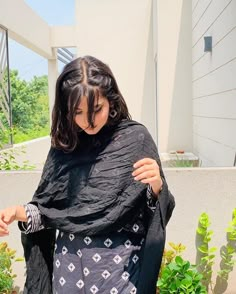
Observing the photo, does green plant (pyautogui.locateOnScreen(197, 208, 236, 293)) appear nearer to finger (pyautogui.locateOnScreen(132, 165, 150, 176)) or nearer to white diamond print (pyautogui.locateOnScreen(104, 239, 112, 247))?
white diamond print (pyautogui.locateOnScreen(104, 239, 112, 247))

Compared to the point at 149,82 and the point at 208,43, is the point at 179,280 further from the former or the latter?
the point at 149,82

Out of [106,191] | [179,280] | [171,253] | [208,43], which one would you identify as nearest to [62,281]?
[106,191]

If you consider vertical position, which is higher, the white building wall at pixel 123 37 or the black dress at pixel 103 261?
the white building wall at pixel 123 37

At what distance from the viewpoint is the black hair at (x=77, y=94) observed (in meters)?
0.99

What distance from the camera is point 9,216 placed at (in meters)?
1.07

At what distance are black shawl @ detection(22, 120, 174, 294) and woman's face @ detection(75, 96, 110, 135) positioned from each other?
0.26 feet

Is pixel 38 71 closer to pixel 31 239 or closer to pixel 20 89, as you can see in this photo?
pixel 20 89

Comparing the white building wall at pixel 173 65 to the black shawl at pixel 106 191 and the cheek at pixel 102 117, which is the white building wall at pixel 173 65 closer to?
the black shawl at pixel 106 191

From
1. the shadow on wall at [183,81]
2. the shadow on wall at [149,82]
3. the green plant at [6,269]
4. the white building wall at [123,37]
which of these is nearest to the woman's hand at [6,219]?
the green plant at [6,269]

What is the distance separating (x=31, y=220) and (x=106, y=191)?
25 cm

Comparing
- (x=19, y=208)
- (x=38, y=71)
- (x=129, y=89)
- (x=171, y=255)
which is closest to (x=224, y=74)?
(x=171, y=255)

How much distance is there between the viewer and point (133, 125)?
1144mm

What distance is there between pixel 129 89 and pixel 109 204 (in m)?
4.94

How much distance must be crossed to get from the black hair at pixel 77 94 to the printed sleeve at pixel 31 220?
0.66 ft
